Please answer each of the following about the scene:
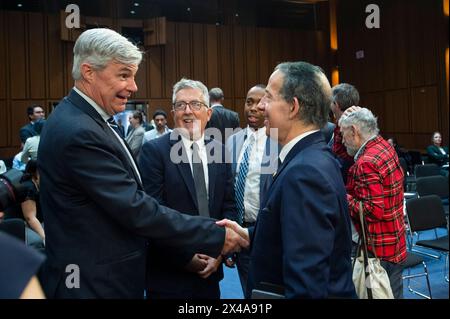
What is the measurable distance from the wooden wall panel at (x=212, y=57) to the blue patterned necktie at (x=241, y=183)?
986 cm

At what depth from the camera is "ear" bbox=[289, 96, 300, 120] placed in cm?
161

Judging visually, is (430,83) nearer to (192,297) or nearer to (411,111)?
(411,111)

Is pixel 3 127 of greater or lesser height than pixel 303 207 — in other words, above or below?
above

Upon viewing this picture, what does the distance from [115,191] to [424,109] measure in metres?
11.8

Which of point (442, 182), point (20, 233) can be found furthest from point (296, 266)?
point (442, 182)

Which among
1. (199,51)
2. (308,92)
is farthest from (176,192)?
(199,51)

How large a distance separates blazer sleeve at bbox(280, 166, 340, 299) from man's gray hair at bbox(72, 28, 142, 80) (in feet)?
2.62

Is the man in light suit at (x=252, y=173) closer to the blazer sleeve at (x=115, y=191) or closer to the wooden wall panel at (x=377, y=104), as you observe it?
the blazer sleeve at (x=115, y=191)

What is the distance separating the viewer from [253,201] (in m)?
2.82

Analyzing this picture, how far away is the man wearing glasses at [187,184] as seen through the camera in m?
2.12

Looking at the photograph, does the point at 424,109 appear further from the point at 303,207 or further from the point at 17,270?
the point at 17,270

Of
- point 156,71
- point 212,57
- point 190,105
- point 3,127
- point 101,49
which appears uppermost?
point 212,57

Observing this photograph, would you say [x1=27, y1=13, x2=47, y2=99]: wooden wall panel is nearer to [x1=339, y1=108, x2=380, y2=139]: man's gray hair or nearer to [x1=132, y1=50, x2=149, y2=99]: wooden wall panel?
[x1=132, y1=50, x2=149, y2=99]: wooden wall panel

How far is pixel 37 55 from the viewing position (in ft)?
36.2
